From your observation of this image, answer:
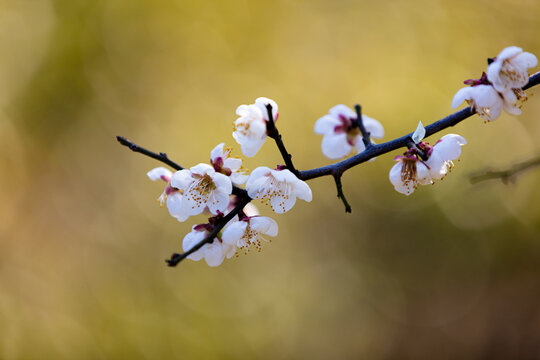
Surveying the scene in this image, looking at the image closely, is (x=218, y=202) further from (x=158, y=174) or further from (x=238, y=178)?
(x=158, y=174)

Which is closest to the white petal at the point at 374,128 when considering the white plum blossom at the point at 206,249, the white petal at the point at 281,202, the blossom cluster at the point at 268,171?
the blossom cluster at the point at 268,171

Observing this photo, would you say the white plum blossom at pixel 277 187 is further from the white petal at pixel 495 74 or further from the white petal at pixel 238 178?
the white petal at pixel 495 74

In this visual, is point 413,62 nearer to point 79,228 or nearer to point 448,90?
point 448,90

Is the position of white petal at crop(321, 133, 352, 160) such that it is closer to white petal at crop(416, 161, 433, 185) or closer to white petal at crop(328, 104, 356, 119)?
white petal at crop(328, 104, 356, 119)

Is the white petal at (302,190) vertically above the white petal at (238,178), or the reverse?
the white petal at (238,178)

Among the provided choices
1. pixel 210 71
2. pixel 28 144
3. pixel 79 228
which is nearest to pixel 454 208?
pixel 210 71

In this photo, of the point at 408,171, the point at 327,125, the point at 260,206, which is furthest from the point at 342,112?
the point at 260,206
